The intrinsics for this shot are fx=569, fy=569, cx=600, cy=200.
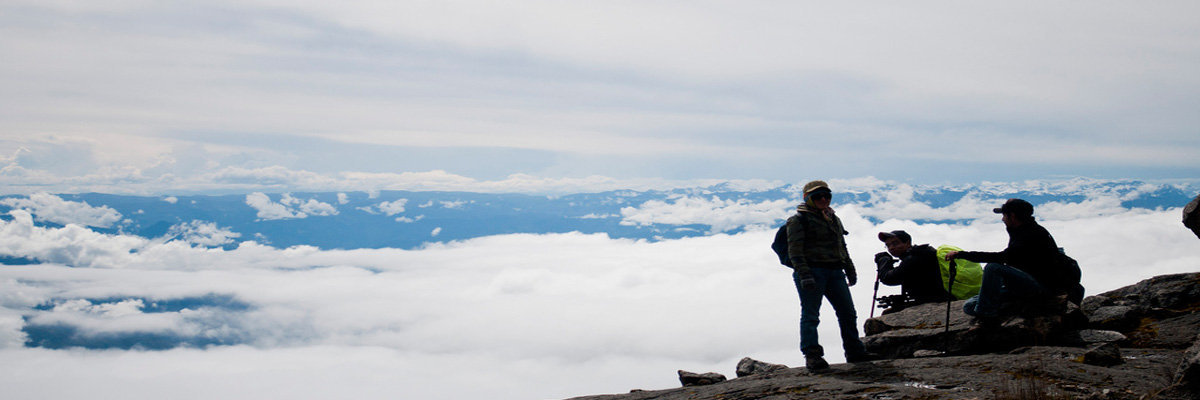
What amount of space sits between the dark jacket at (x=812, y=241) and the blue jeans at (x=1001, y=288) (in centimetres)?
234

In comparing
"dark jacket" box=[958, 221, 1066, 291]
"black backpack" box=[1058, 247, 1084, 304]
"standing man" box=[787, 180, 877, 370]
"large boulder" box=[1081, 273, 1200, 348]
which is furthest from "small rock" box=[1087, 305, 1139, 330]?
"standing man" box=[787, 180, 877, 370]

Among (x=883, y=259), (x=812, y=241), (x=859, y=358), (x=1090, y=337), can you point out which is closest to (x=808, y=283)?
(x=812, y=241)

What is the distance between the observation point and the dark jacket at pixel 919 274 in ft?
41.1

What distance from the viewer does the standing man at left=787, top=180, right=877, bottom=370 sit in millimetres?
9633

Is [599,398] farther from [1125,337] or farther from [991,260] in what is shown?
[1125,337]

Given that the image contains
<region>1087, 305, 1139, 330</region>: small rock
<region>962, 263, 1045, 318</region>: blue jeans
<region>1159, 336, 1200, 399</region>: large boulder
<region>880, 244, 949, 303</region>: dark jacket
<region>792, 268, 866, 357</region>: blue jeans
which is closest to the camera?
<region>1159, 336, 1200, 399</region>: large boulder

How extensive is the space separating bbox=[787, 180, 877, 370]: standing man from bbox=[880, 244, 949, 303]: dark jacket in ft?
10.1

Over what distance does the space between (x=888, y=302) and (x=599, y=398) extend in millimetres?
7585

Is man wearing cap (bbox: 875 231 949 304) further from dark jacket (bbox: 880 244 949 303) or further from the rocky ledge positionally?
the rocky ledge

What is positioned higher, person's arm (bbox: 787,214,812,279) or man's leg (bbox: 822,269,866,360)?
person's arm (bbox: 787,214,812,279)

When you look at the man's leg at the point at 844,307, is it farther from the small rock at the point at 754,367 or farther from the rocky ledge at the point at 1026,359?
the small rock at the point at 754,367

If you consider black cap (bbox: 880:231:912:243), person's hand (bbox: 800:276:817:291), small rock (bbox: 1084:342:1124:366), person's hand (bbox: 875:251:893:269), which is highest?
black cap (bbox: 880:231:912:243)

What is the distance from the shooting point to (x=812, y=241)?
9.80m

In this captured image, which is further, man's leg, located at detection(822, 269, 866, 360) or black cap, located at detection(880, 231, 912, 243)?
black cap, located at detection(880, 231, 912, 243)
